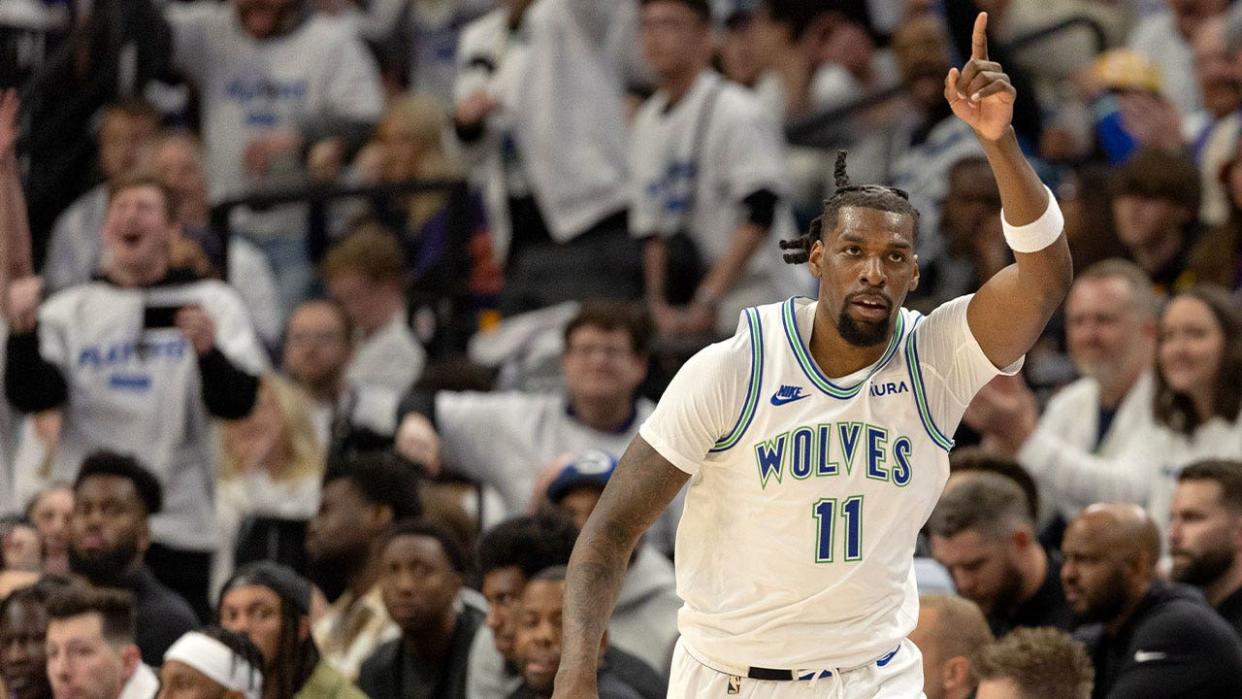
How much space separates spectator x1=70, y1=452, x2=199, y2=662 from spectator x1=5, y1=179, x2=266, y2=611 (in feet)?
1.40

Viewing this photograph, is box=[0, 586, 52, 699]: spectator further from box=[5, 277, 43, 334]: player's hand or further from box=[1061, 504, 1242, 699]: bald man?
box=[1061, 504, 1242, 699]: bald man

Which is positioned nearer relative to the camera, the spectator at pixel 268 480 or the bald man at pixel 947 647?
the bald man at pixel 947 647

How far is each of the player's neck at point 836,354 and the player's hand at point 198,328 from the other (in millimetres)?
4001

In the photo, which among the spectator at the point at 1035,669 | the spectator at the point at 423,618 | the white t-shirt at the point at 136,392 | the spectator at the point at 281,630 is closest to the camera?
the spectator at the point at 1035,669

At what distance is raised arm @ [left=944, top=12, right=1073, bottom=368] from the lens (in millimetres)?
4664

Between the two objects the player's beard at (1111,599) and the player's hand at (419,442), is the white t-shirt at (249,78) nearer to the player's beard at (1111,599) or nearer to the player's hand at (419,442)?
the player's hand at (419,442)

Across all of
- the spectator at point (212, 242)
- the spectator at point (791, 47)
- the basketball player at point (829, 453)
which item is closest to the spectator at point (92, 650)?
the basketball player at point (829, 453)

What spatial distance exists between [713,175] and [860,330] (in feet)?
18.2

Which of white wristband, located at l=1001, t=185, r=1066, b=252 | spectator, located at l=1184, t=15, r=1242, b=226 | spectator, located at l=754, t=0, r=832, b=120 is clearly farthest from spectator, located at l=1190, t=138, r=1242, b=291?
white wristband, located at l=1001, t=185, r=1066, b=252

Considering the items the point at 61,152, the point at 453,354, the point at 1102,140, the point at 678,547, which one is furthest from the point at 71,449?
the point at 1102,140

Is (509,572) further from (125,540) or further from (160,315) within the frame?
(160,315)

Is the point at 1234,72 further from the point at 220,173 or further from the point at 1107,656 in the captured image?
the point at 220,173

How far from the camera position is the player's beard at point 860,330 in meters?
4.80

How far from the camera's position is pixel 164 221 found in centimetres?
876
